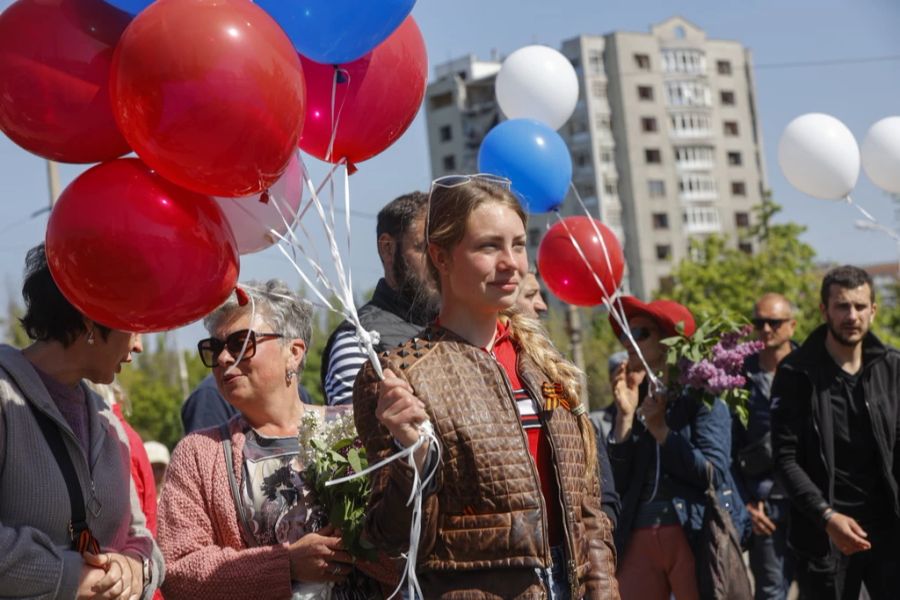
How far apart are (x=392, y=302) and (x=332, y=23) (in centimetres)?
161

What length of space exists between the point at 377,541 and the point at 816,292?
1690 inches

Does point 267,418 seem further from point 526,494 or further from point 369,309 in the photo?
point 526,494

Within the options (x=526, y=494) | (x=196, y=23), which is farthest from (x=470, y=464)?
(x=196, y=23)

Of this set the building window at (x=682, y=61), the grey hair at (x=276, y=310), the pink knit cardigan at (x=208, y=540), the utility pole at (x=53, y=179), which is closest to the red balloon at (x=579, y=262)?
the grey hair at (x=276, y=310)

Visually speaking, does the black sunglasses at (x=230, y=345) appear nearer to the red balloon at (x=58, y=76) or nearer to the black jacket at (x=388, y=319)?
the black jacket at (x=388, y=319)

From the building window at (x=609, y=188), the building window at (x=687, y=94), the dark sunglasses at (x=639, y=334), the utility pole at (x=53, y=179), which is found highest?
the building window at (x=687, y=94)

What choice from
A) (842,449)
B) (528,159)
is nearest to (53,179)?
(528,159)

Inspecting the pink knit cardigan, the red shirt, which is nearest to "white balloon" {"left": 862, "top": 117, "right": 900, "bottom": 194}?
the red shirt

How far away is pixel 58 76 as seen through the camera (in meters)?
3.17

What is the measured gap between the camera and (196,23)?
3.00 metres

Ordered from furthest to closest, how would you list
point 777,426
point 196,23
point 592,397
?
point 592,397
point 777,426
point 196,23

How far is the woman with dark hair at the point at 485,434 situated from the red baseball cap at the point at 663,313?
2785 mm

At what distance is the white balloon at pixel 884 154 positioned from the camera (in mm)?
7586

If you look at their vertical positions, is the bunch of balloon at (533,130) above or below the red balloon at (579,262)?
above
